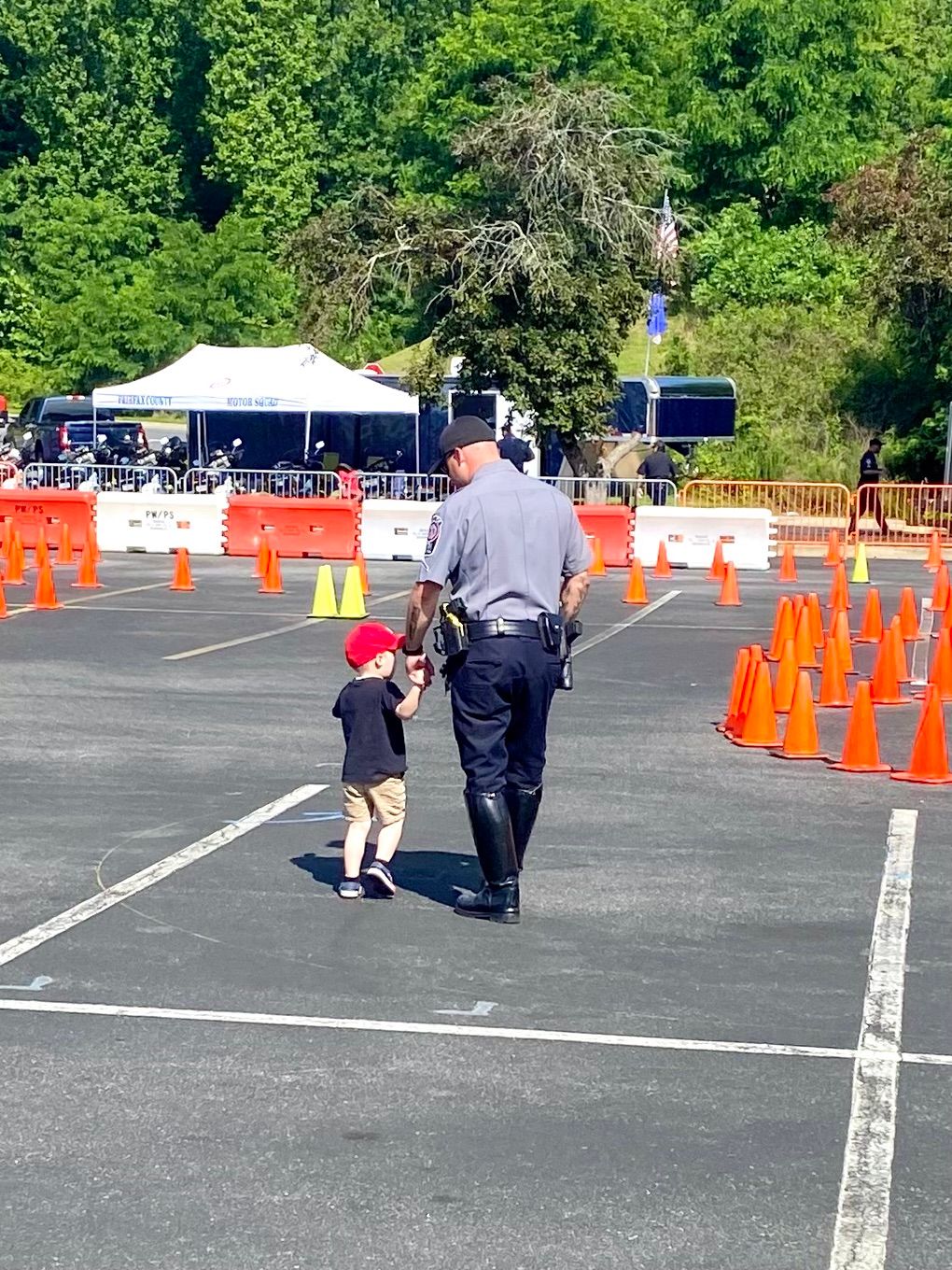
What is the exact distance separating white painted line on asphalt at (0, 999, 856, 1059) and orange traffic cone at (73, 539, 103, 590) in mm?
15931

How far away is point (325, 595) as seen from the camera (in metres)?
19.3

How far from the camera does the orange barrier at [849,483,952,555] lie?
103ft

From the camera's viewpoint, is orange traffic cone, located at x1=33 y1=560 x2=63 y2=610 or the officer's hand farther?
orange traffic cone, located at x1=33 y1=560 x2=63 y2=610

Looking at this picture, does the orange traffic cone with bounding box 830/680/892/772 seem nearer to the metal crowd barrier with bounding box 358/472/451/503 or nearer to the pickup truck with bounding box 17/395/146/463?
the metal crowd barrier with bounding box 358/472/451/503

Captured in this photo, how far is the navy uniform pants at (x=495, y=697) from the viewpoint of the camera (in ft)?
24.6

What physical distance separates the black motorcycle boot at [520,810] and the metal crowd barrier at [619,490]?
2197 centimetres

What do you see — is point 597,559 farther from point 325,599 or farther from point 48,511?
point 48,511

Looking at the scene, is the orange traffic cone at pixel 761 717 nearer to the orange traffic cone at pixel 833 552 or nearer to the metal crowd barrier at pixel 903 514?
the orange traffic cone at pixel 833 552

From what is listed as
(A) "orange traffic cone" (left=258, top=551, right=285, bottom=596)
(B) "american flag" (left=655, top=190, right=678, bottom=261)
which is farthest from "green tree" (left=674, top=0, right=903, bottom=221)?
(A) "orange traffic cone" (left=258, top=551, right=285, bottom=596)

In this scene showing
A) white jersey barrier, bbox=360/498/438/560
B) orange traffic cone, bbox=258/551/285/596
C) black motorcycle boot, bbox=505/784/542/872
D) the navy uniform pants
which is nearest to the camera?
the navy uniform pants

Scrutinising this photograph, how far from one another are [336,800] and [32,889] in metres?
2.46

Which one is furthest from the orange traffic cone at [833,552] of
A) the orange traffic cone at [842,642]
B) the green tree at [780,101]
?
the green tree at [780,101]

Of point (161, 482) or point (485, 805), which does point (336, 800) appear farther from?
point (161, 482)

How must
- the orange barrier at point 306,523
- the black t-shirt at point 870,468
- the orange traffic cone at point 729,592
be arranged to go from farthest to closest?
1. the black t-shirt at point 870,468
2. the orange barrier at point 306,523
3. the orange traffic cone at point 729,592
